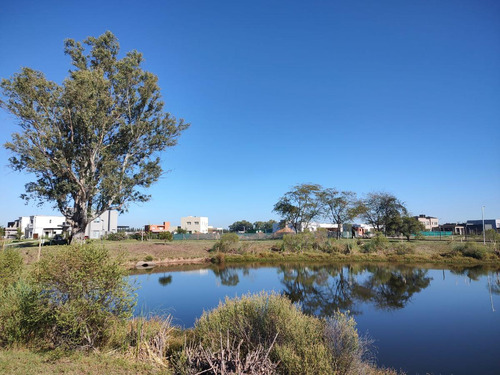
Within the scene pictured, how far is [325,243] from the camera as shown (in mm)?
37719

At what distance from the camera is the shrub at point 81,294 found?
5.91 m

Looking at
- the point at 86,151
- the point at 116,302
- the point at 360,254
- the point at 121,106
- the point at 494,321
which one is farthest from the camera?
the point at 360,254

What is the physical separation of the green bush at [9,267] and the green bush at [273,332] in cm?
631

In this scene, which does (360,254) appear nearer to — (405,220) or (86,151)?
(405,220)

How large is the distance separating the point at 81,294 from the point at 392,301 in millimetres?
15743

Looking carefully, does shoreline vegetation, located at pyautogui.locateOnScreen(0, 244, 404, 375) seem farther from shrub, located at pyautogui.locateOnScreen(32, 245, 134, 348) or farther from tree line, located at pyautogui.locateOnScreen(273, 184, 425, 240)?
tree line, located at pyautogui.locateOnScreen(273, 184, 425, 240)

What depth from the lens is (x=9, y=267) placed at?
970 cm

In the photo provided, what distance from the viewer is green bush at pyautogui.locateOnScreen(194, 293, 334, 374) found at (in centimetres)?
506

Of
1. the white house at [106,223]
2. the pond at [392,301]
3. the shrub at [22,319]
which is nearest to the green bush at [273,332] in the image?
the pond at [392,301]

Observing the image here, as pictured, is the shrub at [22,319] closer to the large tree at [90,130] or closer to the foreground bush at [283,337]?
the foreground bush at [283,337]

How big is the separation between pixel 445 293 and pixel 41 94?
30.7m

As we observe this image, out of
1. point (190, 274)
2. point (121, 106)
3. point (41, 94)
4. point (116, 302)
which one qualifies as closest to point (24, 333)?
point (116, 302)

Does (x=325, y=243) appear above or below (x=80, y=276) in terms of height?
below

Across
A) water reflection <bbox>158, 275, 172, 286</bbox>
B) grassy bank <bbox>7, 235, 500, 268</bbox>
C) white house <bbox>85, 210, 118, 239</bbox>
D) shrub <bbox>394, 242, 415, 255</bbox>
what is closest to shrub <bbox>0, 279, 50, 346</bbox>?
water reflection <bbox>158, 275, 172, 286</bbox>
